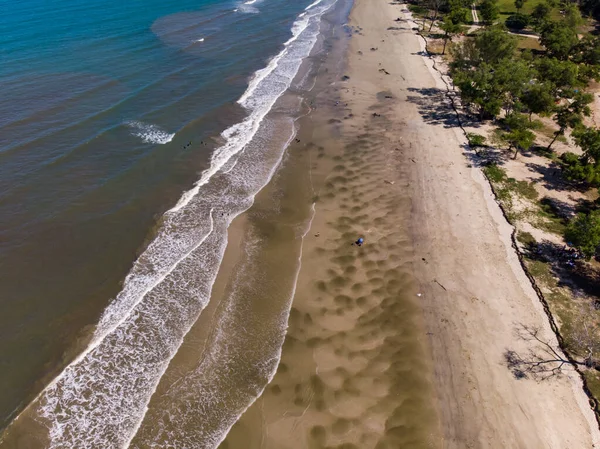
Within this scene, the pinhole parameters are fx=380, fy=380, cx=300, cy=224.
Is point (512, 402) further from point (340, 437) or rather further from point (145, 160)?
point (145, 160)

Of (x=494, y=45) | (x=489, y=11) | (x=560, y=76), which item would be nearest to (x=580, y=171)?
(x=560, y=76)

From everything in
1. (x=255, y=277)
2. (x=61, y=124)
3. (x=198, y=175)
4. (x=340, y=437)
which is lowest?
(x=340, y=437)

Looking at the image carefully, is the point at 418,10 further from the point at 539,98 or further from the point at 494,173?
the point at 494,173

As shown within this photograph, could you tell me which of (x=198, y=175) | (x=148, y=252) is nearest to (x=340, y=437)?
(x=148, y=252)

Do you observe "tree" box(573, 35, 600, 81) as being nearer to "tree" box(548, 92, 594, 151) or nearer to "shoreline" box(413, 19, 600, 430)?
"tree" box(548, 92, 594, 151)

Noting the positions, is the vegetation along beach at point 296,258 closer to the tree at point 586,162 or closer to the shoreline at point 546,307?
the shoreline at point 546,307

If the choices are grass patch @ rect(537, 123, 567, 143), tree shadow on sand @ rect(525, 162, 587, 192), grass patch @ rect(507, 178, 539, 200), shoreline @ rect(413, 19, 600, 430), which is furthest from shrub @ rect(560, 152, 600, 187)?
grass patch @ rect(537, 123, 567, 143)
